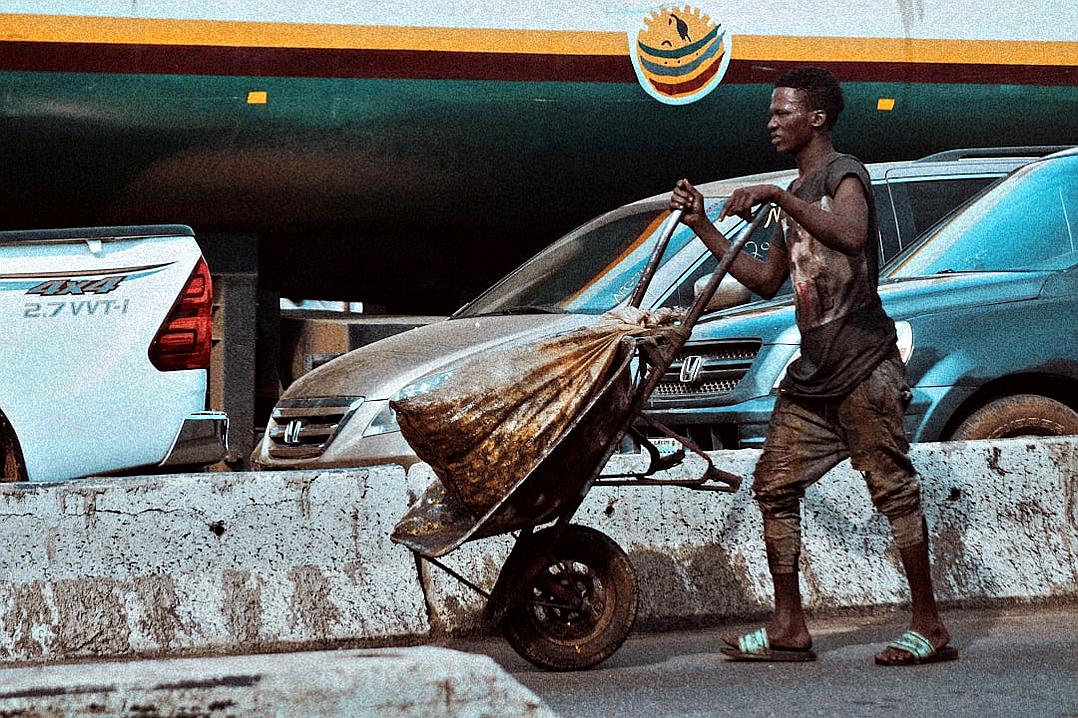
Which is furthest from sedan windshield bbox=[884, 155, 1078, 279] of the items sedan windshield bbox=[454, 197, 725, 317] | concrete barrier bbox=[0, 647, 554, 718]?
concrete barrier bbox=[0, 647, 554, 718]

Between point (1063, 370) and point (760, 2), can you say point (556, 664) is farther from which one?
point (760, 2)

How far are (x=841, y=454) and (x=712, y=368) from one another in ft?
6.29

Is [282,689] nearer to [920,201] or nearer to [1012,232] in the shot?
[1012,232]

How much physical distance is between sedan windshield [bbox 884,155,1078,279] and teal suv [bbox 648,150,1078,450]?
197mm

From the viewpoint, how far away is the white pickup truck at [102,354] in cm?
604

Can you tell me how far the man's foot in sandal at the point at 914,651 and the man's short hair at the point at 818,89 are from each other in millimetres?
1659

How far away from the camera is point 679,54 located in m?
11.2

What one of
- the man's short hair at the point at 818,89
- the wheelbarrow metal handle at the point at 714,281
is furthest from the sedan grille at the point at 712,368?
the man's short hair at the point at 818,89

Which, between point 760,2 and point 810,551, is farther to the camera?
point 760,2

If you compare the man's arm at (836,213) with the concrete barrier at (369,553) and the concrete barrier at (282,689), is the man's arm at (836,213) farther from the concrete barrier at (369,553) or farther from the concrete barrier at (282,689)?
the concrete barrier at (282,689)

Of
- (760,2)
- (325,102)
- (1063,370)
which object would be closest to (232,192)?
(325,102)

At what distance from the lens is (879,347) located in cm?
491

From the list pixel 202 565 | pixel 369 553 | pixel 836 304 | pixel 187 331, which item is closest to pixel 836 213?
pixel 836 304

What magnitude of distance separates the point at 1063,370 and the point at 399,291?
6993 millimetres
